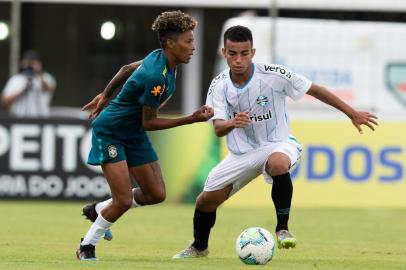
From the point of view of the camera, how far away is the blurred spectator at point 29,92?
21.7 metres

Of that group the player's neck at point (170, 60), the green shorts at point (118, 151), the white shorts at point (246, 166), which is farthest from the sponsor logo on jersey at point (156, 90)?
the white shorts at point (246, 166)

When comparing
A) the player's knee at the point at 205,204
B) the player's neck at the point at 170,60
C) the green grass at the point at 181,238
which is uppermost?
the player's neck at the point at 170,60

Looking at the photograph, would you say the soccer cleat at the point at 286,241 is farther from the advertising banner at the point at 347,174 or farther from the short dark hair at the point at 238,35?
the advertising banner at the point at 347,174

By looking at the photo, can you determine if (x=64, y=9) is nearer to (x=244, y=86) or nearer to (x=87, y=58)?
(x=87, y=58)

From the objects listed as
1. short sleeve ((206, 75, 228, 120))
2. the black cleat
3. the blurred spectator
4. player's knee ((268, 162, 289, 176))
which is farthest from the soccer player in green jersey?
the blurred spectator

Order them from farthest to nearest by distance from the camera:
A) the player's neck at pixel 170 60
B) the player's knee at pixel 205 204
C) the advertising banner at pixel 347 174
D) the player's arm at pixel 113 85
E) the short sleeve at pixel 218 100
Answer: the advertising banner at pixel 347 174 < the player's knee at pixel 205 204 < the player's arm at pixel 113 85 < the short sleeve at pixel 218 100 < the player's neck at pixel 170 60

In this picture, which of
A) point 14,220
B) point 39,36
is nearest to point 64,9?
point 39,36

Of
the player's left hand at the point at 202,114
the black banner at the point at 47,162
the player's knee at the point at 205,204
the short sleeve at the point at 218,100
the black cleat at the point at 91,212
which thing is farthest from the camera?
the black banner at the point at 47,162

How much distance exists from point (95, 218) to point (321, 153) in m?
8.14

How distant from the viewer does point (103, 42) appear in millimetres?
31219

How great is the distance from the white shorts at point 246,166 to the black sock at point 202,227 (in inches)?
11.1

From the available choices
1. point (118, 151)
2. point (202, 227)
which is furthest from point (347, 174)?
point (118, 151)

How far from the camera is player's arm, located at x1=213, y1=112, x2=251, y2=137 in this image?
1120 centimetres

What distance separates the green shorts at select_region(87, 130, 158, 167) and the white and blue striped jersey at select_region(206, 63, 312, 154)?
768mm
